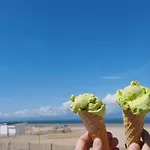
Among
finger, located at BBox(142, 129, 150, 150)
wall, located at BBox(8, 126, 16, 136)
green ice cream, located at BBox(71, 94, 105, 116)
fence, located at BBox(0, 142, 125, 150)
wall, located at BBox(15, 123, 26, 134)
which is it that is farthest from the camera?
wall, located at BBox(15, 123, 26, 134)

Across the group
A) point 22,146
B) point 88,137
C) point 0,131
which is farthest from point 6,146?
point 0,131

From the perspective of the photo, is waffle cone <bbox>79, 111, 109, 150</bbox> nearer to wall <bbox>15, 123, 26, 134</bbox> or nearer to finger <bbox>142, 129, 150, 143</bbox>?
finger <bbox>142, 129, 150, 143</bbox>

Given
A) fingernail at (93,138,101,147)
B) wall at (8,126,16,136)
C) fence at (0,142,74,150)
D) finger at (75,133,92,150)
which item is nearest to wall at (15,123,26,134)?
wall at (8,126,16,136)

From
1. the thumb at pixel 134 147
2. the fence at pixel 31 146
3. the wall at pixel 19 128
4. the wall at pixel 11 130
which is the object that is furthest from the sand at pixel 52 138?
the thumb at pixel 134 147

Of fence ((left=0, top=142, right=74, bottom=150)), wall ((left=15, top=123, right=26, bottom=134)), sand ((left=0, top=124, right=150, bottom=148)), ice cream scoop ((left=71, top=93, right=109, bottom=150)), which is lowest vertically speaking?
sand ((left=0, top=124, right=150, bottom=148))

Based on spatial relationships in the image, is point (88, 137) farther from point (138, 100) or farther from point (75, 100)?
point (138, 100)

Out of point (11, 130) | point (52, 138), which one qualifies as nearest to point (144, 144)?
point (52, 138)

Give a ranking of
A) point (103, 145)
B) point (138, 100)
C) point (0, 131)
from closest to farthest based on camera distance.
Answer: point (138, 100), point (103, 145), point (0, 131)
